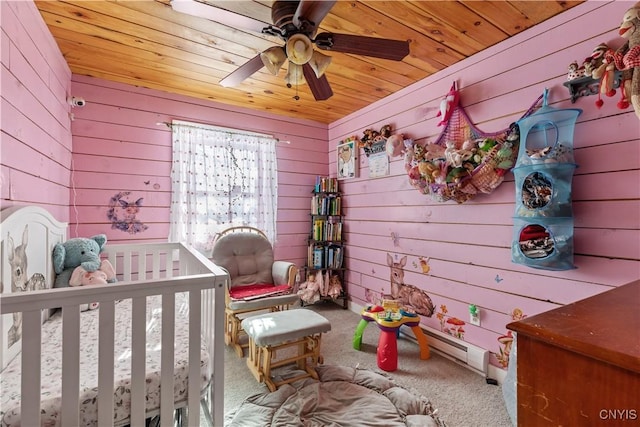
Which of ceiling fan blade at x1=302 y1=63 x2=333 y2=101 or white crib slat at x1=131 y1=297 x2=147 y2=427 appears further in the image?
ceiling fan blade at x1=302 y1=63 x2=333 y2=101

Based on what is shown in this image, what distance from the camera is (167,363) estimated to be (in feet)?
3.67

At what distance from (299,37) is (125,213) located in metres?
2.31

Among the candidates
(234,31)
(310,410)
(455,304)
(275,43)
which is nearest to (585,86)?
(455,304)

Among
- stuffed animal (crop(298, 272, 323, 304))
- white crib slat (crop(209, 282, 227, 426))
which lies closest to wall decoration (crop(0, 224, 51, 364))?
white crib slat (crop(209, 282, 227, 426))

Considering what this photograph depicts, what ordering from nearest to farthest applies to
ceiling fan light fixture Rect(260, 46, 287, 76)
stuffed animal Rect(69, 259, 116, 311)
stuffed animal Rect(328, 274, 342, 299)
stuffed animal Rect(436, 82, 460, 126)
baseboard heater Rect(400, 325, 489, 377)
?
1. ceiling fan light fixture Rect(260, 46, 287, 76)
2. stuffed animal Rect(69, 259, 116, 311)
3. baseboard heater Rect(400, 325, 489, 377)
4. stuffed animal Rect(436, 82, 460, 126)
5. stuffed animal Rect(328, 274, 342, 299)

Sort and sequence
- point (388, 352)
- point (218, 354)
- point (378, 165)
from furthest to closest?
1. point (378, 165)
2. point (388, 352)
3. point (218, 354)

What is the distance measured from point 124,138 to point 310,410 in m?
2.73

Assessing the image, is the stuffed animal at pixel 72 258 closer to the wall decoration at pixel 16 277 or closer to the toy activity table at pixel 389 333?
the wall decoration at pixel 16 277

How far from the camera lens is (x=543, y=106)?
5.46 feet

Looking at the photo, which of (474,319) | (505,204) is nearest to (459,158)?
(505,204)

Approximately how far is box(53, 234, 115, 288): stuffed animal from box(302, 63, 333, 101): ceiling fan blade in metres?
1.81

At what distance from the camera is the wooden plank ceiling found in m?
1.62

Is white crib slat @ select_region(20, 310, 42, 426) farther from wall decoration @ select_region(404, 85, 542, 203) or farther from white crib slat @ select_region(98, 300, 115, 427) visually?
wall decoration @ select_region(404, 85, 542, 203)

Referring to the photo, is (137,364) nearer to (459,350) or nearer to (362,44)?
(362,44)
